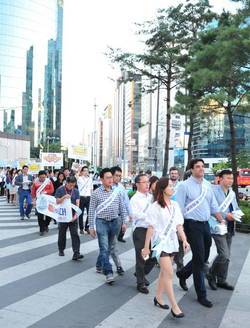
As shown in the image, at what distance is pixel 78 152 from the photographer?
20594 mm

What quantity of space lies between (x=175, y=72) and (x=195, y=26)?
235 centimetres

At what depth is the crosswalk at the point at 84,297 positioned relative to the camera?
13.8 feet

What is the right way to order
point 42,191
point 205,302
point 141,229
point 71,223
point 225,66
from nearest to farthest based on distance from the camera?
1. point 205,302
2. point 141,229
3. point 71,223
4. point 42,191
5. point 225,66

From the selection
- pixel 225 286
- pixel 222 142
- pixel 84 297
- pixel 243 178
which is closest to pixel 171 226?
pixel 84 297

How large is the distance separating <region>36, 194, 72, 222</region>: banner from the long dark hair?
324 cm

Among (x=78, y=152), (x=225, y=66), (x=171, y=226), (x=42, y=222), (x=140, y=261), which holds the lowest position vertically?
(x=42, y=222)

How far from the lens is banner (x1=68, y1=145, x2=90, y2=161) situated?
20.2 meters

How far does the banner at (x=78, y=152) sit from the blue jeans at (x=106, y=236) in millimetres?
14448

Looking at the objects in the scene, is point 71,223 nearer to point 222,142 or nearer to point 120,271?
point 120,271

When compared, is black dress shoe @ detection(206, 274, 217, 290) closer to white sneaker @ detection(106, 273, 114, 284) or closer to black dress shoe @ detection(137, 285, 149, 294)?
black dress shoe @ detection(137, 285, 149, 294)

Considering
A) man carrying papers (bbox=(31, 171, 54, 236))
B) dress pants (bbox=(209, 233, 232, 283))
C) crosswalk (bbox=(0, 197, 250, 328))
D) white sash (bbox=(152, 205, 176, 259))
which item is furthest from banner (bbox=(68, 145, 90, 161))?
white sash (bbox=(152, 205, 176, 259))

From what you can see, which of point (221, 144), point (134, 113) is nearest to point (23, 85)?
point (134, 113)

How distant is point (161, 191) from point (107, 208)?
1634 mm

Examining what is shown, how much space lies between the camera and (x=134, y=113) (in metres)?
127
